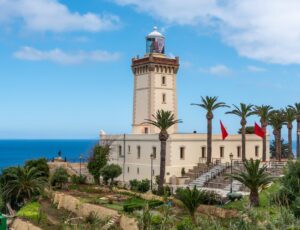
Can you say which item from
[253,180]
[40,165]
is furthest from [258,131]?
[40,165]

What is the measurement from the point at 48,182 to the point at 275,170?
2032cm

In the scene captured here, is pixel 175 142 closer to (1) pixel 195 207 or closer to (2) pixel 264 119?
(2) pixel 264 119

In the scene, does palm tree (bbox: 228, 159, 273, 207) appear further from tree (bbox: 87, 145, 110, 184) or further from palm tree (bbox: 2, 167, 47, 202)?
tree (bbox: 87, 145, 110, 184)

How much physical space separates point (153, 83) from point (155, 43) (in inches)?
201

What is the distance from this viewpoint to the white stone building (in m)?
47.6

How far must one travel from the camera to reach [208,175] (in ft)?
146

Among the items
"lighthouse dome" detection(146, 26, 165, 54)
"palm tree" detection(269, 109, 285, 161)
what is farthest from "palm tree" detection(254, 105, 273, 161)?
"lighthouse dome" detection(146, 26, 165, 54)

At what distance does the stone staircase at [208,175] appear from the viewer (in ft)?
143

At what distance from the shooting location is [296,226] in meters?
11.2

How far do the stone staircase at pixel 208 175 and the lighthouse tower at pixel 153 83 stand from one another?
877 cm

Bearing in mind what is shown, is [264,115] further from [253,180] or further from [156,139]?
[253,180]

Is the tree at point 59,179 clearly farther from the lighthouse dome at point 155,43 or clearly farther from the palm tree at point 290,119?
the palm tree at point 290,119

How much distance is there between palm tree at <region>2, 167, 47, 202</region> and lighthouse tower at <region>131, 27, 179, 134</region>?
17.7m

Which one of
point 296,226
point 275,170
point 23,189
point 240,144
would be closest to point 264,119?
point 240,144
